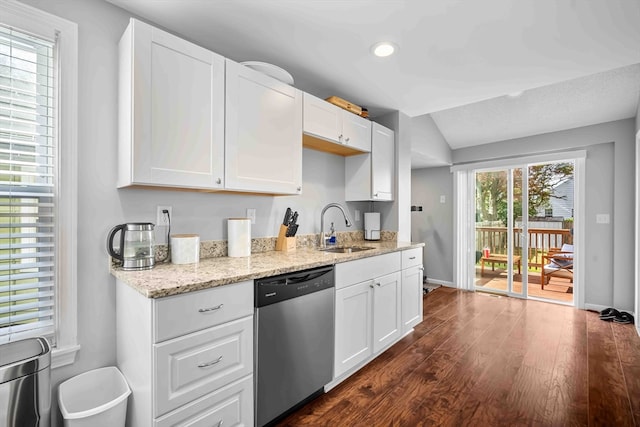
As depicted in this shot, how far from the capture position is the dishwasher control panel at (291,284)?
158 cm

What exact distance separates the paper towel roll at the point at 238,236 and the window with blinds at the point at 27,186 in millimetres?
918

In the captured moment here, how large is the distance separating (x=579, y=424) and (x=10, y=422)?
2.71 m

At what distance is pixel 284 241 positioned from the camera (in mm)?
2443

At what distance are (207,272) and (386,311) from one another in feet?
5.37

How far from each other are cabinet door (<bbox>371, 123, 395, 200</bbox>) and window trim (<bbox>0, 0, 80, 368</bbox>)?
2.31m

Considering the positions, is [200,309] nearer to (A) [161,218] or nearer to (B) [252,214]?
(A) [161,218]

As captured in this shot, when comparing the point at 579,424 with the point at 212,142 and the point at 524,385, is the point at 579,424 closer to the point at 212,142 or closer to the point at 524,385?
the point at 524,385

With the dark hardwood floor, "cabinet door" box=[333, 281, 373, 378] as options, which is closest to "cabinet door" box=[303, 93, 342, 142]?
"cabinet door" box=[333, 281, 373, 378]

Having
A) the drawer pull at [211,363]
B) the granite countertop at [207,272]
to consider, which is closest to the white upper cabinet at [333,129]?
the granite countertop at [207,272]

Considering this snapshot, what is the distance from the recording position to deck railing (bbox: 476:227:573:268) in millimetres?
4191

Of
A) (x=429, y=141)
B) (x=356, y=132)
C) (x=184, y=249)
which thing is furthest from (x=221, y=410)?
(x=429, y=141)

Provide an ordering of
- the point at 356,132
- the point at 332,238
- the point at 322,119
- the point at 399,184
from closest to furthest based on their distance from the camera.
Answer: the point at 322,119, the point at 356,132, the point at 332,238, the point at 399,184

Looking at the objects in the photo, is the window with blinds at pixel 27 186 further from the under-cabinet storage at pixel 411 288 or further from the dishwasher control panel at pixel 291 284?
the under-cabinet storage at pixel 411 288

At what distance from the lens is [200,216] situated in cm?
204
